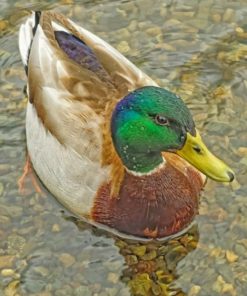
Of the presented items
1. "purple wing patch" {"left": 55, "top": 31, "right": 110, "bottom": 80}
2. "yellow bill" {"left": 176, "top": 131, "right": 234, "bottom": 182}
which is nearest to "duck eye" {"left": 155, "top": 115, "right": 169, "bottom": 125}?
"yellow bill" {"left": 176, "top": 131, "right": 234, "bottom": 182}

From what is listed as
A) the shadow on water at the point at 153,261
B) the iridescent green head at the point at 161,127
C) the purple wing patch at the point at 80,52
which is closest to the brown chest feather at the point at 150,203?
the shadow on water at the point at 153,261

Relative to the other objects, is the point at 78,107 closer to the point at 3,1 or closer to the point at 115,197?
the point at 115,197

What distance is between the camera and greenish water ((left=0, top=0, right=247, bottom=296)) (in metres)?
5.77

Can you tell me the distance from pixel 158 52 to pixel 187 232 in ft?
6.10

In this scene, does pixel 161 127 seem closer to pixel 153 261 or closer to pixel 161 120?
pixel 161 120

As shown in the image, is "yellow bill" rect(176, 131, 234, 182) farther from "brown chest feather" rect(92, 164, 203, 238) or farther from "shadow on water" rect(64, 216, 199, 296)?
"shadow on water" rect(64, 216, 199, 296)

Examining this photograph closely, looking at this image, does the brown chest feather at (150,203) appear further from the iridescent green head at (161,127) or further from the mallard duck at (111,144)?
the iridescent green head at (161,127)

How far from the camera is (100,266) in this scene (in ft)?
19.1

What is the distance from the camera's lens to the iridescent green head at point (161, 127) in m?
5.15

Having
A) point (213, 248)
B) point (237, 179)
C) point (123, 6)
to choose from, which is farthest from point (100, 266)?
point (123, 6)

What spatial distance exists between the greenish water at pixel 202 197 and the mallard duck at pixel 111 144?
0.55 ft

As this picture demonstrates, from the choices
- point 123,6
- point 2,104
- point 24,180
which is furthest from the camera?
point 123,6

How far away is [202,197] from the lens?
613 centimetres

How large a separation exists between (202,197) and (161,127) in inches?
42.3
